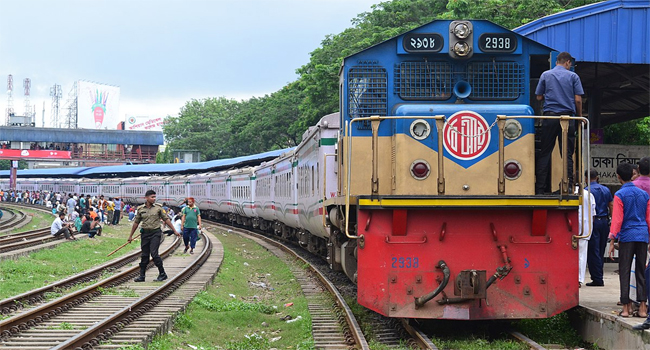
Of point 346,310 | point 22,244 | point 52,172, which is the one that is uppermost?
Answer: point 52,172

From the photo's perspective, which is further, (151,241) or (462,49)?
(151,241)

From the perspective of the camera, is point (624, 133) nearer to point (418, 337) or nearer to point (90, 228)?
point (418, 337)

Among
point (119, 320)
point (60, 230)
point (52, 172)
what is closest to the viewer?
point (119, 320)

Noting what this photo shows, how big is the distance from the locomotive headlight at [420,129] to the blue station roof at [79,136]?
86.5 meters

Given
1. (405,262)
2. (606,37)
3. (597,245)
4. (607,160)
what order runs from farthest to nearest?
1. (607,160)
2. (606,37)
3. (597,245)
4. (405,262)

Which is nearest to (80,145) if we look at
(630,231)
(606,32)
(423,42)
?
(606,32)

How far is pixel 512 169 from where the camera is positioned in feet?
25.8

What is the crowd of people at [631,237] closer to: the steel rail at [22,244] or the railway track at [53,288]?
the railway track at [53,288]

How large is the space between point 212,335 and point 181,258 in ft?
33.2

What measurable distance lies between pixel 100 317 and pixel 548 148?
19.9 ft

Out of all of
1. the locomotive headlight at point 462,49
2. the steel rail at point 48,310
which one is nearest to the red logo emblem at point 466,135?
the locomotive headlight at point 462,49

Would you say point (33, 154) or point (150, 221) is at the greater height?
point (33, 154)

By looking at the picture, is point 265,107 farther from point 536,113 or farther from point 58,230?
point 536,113

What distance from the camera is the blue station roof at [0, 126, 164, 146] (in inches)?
3413
